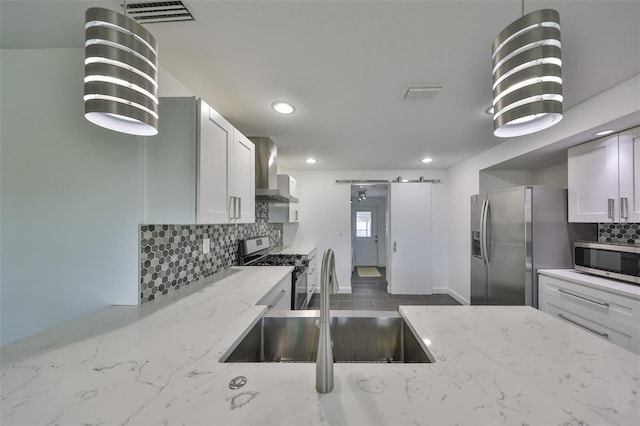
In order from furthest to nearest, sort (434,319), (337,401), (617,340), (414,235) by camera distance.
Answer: (414,235)
(617,340)
(434,319)
(337,401)

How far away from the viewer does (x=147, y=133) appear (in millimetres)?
981

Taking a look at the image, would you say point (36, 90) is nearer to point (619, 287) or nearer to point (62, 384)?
point (62, 384)

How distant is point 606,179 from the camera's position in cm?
208

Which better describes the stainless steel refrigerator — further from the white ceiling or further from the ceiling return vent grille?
the ceiling return vent grille

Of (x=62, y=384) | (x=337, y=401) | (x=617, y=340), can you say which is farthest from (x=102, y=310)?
(x=617, y=340)

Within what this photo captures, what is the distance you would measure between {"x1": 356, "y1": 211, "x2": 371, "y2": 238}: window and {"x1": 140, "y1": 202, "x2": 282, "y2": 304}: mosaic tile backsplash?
5544 millimetres

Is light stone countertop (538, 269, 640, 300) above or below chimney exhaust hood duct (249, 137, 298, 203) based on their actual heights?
below

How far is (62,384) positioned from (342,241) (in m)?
4.23

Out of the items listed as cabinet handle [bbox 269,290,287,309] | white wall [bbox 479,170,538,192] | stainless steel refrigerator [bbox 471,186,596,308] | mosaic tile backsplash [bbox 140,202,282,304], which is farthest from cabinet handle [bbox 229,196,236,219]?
white wall [bbox 479,170,538,192]

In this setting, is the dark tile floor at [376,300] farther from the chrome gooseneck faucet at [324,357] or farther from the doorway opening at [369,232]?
the chrome gooseneck faucet at [324,357]

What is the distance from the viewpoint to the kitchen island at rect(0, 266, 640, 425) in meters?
0.60

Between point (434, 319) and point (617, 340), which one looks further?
point (617, 340)

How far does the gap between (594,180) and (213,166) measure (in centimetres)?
324

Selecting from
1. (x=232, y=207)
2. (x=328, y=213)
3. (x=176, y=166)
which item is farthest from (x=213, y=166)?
(x=328, y=213)
